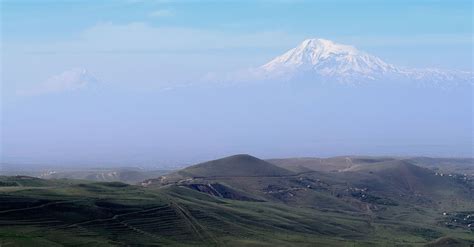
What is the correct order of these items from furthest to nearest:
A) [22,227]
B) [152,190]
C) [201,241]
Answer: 1. [152,190]
2. [201,241]
3. [22,227]

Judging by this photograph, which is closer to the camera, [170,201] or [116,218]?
[116,218]

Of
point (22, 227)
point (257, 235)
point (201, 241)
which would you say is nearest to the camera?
point (22, 227)

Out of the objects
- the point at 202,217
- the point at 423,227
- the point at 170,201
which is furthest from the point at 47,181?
the point at 423,227

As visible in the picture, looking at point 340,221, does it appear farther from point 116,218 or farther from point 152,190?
point 116,218

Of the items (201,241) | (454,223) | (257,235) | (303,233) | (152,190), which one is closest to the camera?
(201,241)

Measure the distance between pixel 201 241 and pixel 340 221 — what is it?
51942mm

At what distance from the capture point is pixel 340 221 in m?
178

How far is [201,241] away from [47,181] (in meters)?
60.2

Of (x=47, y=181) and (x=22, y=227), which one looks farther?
(x=47, y=181)

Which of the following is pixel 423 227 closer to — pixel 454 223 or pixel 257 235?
pixel 454 223

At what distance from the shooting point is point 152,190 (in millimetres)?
176250

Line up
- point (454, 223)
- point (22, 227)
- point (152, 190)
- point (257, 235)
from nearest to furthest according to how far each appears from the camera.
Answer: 1. point (22, 227)
2. point (257, 235)
3. point (152, 190)
4. point (454, 223)

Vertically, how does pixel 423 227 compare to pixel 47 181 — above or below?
below

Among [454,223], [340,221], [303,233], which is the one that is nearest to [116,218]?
[303,233]
